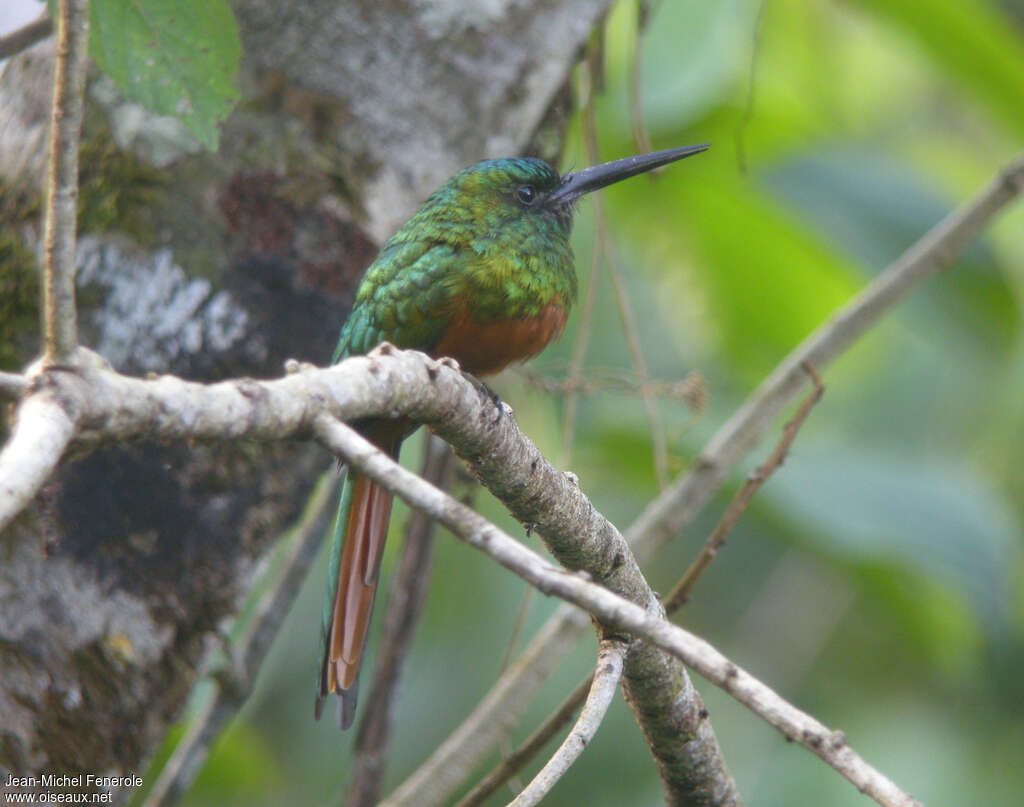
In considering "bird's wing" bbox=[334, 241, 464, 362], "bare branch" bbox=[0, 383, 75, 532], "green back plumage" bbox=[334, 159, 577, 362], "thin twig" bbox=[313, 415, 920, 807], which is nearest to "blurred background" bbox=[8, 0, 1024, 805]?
"green back plumage" bbox=[334, 159, 577, 362]

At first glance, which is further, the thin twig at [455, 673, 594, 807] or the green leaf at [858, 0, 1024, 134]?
the green leaf at [858, 0, 1024, 134]

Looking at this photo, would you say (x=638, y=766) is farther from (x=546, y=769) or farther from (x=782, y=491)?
(x=546, y=769)

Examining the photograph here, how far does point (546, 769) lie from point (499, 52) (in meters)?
1.54

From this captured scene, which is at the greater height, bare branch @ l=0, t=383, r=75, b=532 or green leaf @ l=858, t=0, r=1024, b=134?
green leaf @ l=858, t=0, r=1024, b=134

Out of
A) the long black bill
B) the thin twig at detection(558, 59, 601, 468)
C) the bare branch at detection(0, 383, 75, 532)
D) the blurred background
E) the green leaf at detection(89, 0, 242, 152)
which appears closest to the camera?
the bare branch at detection(0, 383, 75, 532)

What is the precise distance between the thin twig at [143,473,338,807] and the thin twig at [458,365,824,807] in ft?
2.00

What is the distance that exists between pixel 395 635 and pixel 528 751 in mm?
815

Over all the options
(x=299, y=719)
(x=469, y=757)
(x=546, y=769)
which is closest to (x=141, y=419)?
(x=546, y=769)

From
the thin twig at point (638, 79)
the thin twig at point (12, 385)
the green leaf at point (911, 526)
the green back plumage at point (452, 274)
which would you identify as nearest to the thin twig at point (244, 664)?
the green back plumage at point (452, 274)

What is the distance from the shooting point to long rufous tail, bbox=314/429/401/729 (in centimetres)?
179

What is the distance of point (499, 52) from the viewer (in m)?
2.18

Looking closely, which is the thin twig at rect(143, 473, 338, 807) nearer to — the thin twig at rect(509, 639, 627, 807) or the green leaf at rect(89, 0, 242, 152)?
the green leaf at rect(89, 0, 242, 152)

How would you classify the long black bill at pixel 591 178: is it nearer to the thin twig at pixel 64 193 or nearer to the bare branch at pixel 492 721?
the bare branch at pixel 492 721

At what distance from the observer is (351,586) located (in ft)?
6.12
